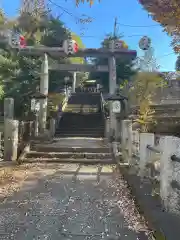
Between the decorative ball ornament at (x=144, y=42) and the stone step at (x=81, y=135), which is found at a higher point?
the decorative ball ornament at (x=144, y=42)

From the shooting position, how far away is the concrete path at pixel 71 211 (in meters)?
4.37

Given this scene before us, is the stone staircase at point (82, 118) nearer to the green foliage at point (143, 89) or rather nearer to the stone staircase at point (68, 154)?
the green foliage at point (143, 89)

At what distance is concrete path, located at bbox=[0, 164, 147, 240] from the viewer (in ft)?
14.3

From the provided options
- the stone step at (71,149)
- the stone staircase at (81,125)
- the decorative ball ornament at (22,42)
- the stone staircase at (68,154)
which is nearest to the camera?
the stone staircase at (68,154)

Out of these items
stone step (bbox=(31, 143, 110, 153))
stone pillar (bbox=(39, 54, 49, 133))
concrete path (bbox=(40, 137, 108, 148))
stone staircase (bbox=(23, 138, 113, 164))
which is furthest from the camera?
stone pillar (bbox=(39, 54, 49, 133))

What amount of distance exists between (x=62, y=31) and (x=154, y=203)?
25947 mm

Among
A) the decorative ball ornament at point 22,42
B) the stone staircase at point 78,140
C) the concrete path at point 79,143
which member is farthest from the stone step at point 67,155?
the decorative ball ornament at point 22,42

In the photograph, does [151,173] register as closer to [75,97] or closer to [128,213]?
[128,213]

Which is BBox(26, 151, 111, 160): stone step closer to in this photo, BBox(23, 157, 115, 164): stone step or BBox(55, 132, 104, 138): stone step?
BBox(23, 157, 115, 164): stone step

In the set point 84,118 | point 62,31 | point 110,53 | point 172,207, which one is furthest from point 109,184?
point 62,31

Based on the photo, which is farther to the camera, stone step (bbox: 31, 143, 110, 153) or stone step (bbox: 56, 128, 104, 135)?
stone step (bbox: 56, 128, 104, 135)

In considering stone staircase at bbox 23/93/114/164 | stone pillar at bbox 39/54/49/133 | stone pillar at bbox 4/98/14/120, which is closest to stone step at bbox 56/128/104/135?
stone staircase at bbox 23/93/114/164

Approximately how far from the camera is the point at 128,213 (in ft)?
17.5

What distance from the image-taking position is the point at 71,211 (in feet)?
17.9
